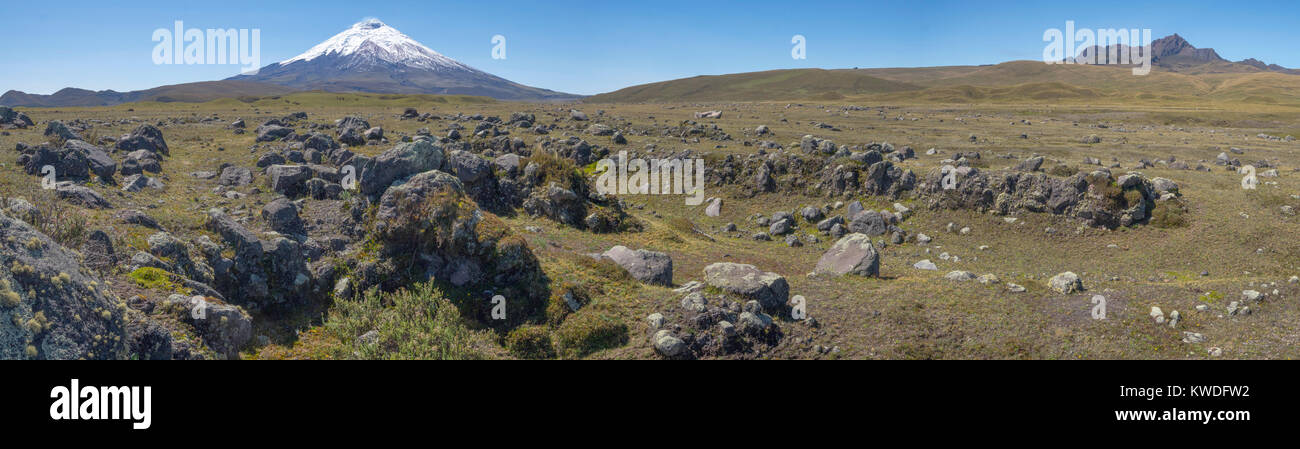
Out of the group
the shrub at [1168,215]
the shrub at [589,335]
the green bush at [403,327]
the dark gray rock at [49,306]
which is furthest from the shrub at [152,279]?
the shrub at [1168,215]

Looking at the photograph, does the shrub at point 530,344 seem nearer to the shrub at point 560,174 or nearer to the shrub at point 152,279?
the shrub at point 152,279

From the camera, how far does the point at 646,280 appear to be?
1714 cm

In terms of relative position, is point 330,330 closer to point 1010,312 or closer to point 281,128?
point 1010,312

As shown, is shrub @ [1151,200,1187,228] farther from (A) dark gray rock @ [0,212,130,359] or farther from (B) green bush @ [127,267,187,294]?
(B) green bush @ [127,267,187,294]

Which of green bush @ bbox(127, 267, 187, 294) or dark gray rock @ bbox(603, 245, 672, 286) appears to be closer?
green bush @ bbox(127, 267, 187, 294)

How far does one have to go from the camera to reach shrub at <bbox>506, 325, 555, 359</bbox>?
12968 mm

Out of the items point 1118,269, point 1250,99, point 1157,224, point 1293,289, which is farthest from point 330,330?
point 1250,99

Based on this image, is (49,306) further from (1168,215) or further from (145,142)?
(1168,215)

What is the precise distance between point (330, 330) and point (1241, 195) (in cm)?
4108

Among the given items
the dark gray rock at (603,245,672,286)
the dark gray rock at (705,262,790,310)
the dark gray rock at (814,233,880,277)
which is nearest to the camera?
the dark gray rock at (705,262,790,310)

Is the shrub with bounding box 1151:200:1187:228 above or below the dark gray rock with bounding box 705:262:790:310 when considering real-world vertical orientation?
above

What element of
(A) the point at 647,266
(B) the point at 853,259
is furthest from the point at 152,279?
(B) the point at 853,259

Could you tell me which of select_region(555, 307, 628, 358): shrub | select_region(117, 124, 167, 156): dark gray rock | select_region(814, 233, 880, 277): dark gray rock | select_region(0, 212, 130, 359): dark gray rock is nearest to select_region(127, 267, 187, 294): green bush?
select_region(0, 212, 130, 359): dark gray rock

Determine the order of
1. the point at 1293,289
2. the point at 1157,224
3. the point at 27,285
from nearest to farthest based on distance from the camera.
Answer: the point at 27,285, the point at 1293,289, the point at 1157,224
